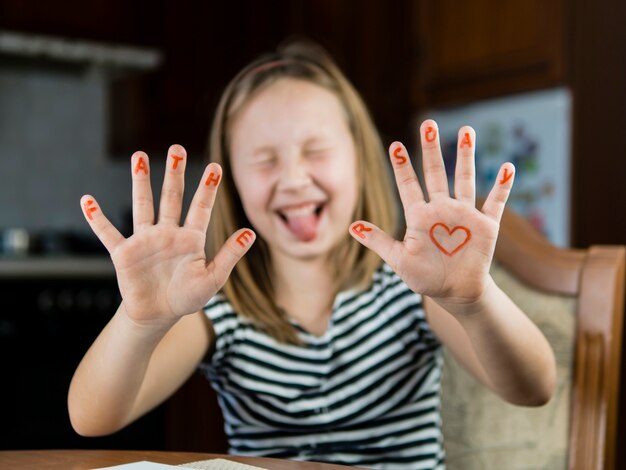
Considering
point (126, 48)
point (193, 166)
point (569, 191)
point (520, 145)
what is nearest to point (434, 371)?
point (569, 191)

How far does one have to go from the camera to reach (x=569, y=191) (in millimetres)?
2271

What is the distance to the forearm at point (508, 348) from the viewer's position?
0.90 meters

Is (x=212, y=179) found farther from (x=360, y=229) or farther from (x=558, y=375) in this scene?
(x=558, y=375)

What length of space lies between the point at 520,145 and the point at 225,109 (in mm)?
1363

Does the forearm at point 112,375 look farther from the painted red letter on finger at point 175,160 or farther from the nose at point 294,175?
the nose at point 294,175

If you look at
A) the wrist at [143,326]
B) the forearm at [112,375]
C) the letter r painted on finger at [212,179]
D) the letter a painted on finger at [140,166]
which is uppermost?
the letter a painted on finger at [140,166]

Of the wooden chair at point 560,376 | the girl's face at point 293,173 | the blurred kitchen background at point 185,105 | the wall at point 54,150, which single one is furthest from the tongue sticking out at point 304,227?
the wall at point 54,150

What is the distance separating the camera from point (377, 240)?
0.87 m

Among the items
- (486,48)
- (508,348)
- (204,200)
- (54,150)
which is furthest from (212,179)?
(54,150)

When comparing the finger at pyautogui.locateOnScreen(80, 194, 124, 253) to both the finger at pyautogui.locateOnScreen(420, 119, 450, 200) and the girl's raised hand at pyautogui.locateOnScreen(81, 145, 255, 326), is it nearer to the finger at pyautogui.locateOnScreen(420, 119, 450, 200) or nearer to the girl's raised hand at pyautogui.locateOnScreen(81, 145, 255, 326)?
the girl's raised hand at pyautogui.locateOnScreen(81, 145, 255, 326)

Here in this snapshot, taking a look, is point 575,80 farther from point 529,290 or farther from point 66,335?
point 66,335

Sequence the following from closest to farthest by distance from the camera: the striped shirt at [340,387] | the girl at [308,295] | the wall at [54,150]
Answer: the girl at [308,295] < the striped shirt at [340,387] < the wall at [54,150]

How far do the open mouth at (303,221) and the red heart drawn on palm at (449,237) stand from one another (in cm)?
36

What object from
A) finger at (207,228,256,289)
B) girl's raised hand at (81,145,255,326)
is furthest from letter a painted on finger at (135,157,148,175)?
finger at (207,228,256,289)
